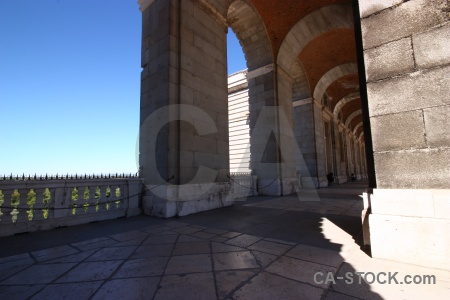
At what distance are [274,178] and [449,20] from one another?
8.11 meters

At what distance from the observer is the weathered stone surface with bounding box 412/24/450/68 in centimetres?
256

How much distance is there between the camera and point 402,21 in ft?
9.29

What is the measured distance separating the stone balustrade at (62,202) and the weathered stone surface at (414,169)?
5586 millimetres

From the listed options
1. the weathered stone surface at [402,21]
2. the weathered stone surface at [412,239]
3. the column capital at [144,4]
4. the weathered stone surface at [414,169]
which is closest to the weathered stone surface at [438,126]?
the weathered stone surface at [414,169]

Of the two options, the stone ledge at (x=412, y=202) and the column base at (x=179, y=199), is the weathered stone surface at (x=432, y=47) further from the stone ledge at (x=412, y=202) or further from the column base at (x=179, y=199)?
the column base at (x=179, y=199)

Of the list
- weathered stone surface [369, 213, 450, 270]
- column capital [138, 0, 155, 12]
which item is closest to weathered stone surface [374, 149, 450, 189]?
weathered stone surface [369, 213, 450, 270]

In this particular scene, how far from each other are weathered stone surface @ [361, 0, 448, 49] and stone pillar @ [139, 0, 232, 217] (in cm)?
446

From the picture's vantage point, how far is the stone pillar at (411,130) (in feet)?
8.07

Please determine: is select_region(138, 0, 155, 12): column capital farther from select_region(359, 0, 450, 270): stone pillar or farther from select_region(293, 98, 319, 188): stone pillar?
select_region(293, 98, 319, 188): stone pillar

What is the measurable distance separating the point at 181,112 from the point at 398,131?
189 inches

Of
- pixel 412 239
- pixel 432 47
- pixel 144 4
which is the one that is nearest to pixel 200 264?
pixel 412 239

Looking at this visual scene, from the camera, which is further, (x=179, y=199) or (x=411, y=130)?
(x=179, y=199)

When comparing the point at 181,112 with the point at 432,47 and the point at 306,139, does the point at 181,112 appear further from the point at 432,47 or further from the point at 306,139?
the point at 306,139

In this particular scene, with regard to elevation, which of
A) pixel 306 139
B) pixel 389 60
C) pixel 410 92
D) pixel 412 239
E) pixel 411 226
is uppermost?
pixel 306 139
